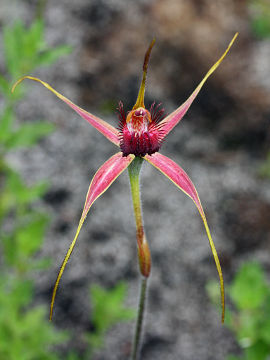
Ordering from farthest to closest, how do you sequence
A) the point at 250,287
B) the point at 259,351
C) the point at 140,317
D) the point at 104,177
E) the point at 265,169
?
the point at 265,169
the point at 250,287
the point at 259,351
the point at 140,317
the point at 104,177

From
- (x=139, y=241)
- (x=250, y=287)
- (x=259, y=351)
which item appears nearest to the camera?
(x=139, y=241)

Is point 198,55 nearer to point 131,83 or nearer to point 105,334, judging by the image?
point 131,83

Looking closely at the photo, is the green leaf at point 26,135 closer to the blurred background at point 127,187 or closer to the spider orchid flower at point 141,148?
the blurred background at point 127,187

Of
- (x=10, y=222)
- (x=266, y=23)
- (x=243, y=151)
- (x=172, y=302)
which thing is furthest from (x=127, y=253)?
(x=266, y=23)

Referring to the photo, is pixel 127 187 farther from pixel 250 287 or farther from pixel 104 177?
pixel 104 177

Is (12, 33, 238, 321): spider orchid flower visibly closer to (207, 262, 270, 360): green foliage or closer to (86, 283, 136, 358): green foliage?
(207, 262, 270, 360): green foliage

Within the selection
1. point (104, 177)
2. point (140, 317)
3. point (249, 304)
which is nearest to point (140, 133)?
point (104, 177)
